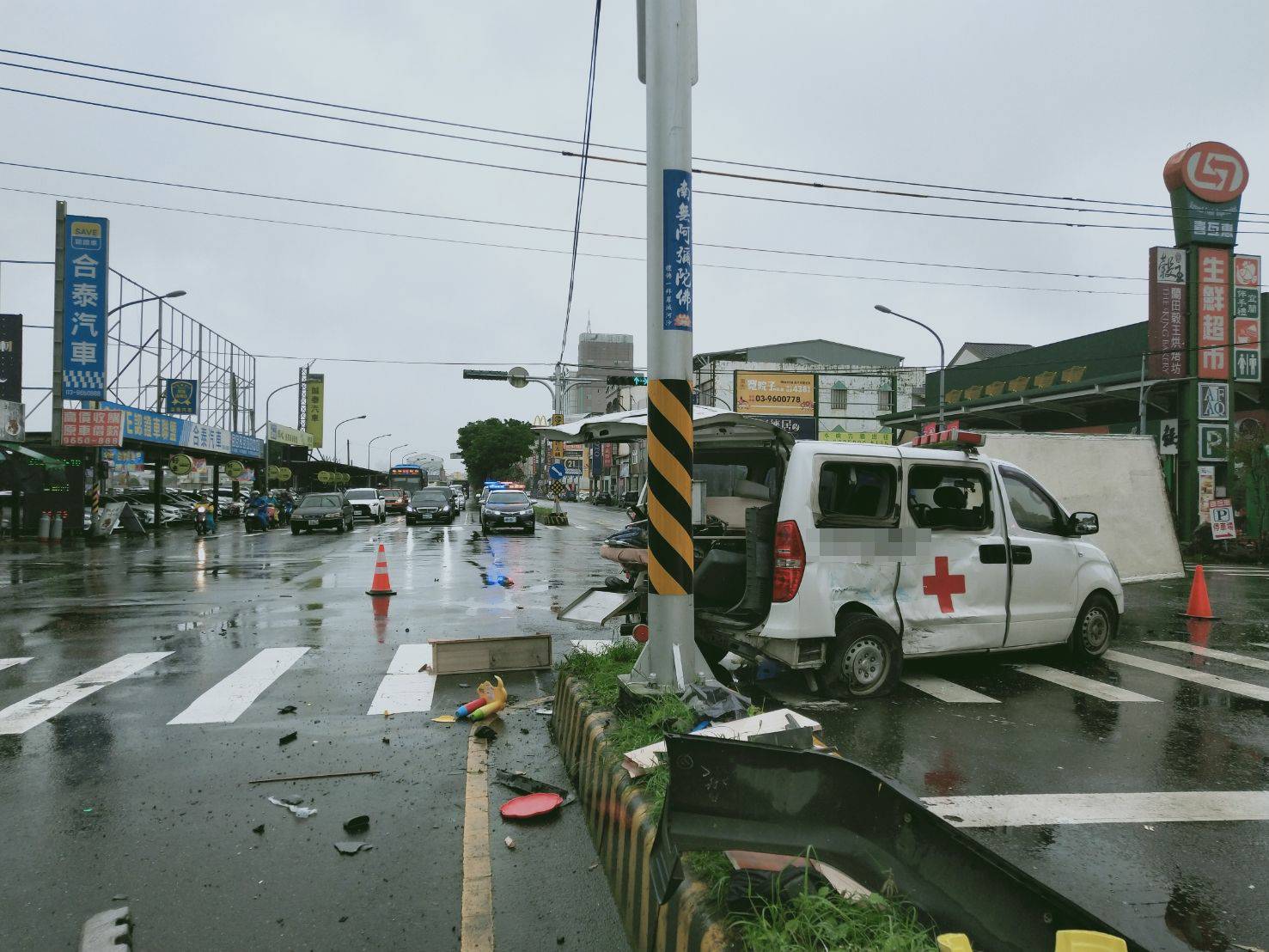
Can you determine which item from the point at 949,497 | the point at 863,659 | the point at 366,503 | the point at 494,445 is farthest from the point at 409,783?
the point at 494,445

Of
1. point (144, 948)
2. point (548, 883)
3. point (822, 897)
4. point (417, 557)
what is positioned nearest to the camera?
point (822, 897)

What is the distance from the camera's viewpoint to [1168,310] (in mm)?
22047

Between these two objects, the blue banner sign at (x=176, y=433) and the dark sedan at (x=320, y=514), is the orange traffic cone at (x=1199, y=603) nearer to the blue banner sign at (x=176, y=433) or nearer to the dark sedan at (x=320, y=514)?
the dark sedan at (x=320, y=514)

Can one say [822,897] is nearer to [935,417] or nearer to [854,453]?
[854,453]

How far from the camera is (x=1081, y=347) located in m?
30.8

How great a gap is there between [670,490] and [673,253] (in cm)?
149

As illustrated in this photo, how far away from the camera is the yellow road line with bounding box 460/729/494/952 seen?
3109 millimetres

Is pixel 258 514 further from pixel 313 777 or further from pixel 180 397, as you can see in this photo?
pixel 313 777

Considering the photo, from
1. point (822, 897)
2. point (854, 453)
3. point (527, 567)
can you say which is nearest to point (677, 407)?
point (854, 453)

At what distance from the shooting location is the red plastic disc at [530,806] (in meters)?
4.19

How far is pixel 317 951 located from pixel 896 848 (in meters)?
2.11

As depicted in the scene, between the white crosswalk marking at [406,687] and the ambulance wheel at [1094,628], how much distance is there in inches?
236

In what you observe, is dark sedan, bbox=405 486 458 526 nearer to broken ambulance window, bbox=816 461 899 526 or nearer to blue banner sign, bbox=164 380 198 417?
blue banner sign, bbox=164 380 198 417

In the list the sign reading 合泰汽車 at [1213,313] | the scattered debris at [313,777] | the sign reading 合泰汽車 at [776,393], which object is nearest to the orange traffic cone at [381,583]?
the scattered debris at [313,777]
